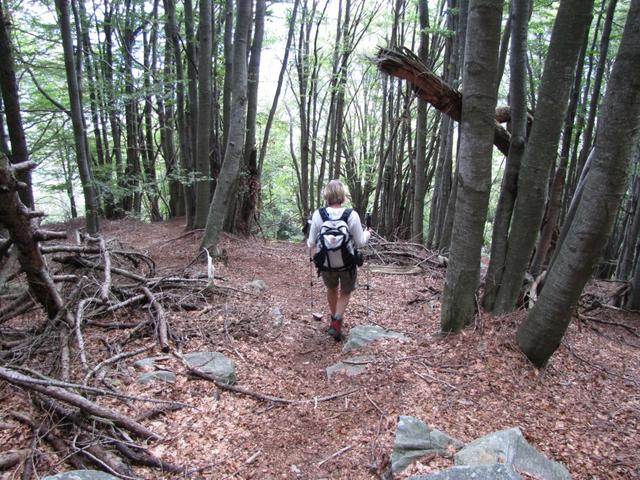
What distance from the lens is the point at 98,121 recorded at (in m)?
13.6

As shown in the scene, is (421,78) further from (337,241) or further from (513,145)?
(337,241)

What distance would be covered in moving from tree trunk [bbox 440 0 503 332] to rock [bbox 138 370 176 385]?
2.49 metres

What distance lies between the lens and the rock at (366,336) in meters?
4.24

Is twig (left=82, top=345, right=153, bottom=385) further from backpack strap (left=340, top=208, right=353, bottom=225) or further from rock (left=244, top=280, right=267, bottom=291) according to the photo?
rock (left=244, top=280, right=267, bottom=291)

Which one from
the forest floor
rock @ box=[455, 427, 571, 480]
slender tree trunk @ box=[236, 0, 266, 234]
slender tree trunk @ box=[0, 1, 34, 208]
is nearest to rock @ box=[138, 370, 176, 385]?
the forest floor

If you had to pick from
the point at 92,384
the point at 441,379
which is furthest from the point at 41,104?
the point at 441,379

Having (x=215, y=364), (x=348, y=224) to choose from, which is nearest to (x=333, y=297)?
(x=348, y=224)

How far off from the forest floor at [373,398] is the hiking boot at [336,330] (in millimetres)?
148

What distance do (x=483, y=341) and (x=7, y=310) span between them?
4071 mm

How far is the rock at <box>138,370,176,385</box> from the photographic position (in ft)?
10.7

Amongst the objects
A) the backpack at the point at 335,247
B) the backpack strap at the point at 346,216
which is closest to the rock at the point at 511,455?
the backpack at the point at 335,247

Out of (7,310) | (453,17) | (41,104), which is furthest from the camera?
(41,104)

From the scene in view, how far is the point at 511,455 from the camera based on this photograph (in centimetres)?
228

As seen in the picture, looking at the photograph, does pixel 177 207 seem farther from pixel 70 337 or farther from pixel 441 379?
pixel 441 379
